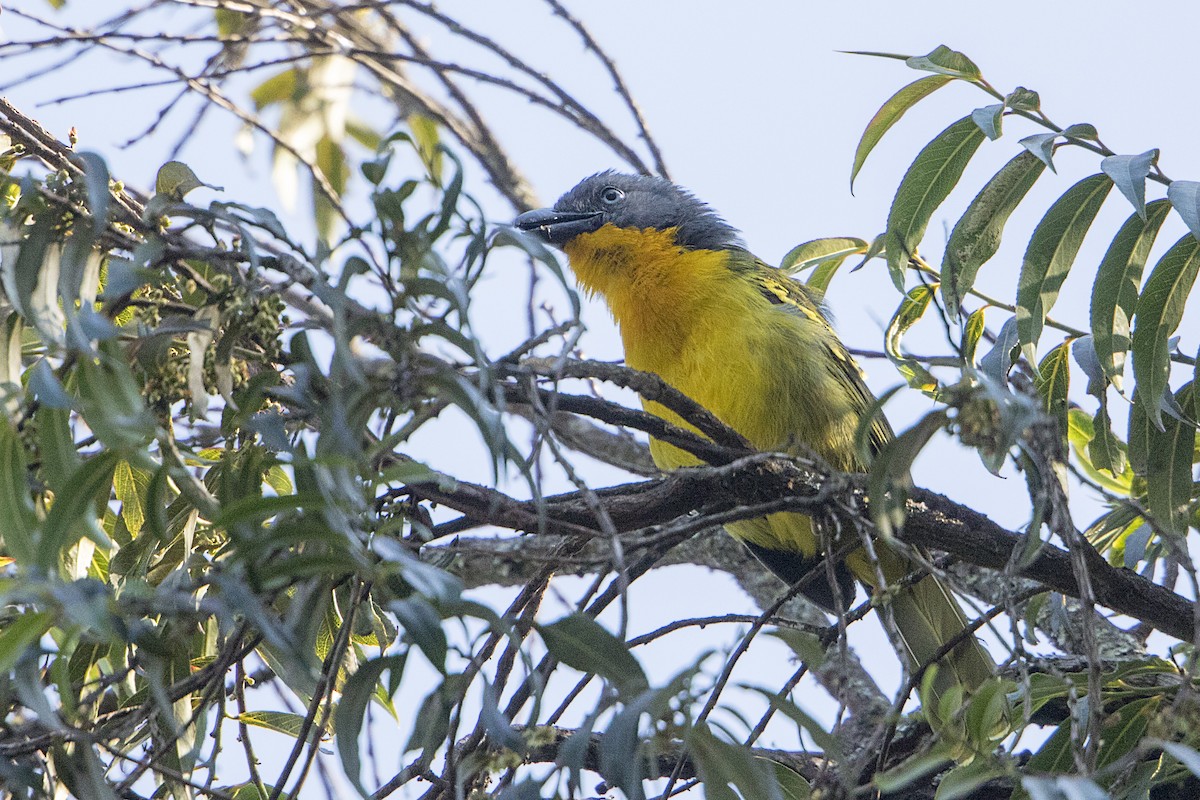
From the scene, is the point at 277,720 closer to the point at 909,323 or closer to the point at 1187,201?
the point at 909,323

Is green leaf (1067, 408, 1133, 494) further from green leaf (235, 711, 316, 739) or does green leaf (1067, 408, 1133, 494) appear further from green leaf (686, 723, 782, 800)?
green leaf (235, 711, 316, 739)

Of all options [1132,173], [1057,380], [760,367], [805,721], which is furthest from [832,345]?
[805,721]

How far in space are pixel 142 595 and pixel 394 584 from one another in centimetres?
48

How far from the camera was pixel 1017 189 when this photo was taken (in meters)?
3.00

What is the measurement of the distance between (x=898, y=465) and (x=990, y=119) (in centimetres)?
118

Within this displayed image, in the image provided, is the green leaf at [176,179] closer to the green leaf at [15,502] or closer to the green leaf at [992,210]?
the green leaf at [15,502]

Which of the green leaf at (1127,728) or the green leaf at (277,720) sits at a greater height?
the green leaf at (277,720)

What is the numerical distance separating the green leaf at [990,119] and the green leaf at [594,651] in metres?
1.50

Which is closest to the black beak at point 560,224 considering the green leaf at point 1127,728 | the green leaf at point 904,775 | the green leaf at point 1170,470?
the green leaf at point 1170,470

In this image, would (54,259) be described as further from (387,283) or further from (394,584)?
(394,584)

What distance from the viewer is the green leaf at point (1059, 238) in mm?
2939

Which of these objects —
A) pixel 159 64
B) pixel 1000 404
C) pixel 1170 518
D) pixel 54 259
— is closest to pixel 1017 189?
pixel 1170 518

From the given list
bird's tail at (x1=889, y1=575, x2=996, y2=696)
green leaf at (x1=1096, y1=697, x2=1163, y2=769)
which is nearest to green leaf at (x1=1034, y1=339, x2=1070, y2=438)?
green leaf at (x1=1096, y1=697, x2=1163, y2=769)

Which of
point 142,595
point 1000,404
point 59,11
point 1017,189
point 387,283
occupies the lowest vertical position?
point 1000,404
